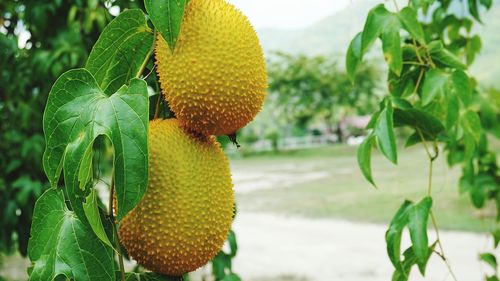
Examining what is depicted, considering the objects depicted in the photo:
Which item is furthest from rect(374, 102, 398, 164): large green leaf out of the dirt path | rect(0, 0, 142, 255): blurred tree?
the dirt path

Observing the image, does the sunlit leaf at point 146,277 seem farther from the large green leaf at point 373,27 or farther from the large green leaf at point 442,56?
the large green leaf at point 442,56

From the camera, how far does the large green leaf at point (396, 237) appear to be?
1.03 meters

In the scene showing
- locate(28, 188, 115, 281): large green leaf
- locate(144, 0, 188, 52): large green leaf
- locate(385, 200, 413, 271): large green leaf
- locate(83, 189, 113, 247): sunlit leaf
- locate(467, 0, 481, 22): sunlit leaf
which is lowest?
locate(385, 200, 413, 271): large green leaf

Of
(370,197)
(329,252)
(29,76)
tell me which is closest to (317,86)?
(370,197)

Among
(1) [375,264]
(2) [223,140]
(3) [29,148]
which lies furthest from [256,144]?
(2) [223,140]

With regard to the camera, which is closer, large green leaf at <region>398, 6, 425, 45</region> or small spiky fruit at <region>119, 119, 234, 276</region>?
small spiky fruit at <region>119, 119, 234, 276</region>

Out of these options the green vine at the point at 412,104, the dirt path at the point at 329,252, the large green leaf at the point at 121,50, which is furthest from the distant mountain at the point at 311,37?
the large green leaf at the point at 121,50

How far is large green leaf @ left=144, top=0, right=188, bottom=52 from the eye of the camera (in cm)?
54

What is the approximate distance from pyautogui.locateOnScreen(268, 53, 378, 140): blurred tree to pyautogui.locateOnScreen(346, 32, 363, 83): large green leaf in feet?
58.0

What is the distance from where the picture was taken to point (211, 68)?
1.85ft

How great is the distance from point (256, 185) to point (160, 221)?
10.6 m

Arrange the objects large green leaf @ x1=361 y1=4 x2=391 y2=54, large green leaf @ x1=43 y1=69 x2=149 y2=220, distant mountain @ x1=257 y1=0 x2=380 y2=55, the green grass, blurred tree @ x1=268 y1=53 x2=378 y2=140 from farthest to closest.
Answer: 1. distant mountain @ x1=257 y1=0 x2=380 y2=55
2. blurred tree @ x1=268 y1=53 x2=378 y2=140
3. the green grass
4. large green leaf @ x1=361 y1=4 x2=391 y2=54
5. large green leaf @ x1=43 y1=69 x2=149 y2=220

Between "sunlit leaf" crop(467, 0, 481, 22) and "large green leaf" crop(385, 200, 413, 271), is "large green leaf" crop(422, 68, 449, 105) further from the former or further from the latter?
"sunlit leaf" crop(467, 0, 481, 22)

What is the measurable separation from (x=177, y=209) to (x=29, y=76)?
189cm
